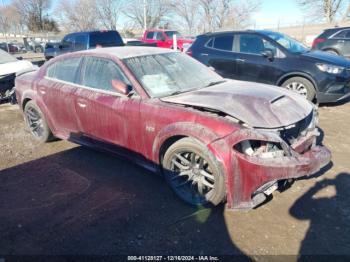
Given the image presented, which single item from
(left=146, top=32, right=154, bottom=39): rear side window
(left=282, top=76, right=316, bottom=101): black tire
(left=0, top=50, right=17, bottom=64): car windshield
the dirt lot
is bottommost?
the dirt lot

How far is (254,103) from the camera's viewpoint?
10.7ft

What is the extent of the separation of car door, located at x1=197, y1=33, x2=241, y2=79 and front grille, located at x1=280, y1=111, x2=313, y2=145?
406cm

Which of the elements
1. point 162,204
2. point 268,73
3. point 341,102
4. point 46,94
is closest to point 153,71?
point 162,204

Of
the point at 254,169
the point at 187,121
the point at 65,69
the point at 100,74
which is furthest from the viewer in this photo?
the point at 65,69

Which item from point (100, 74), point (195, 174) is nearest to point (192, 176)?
point (195, 174)

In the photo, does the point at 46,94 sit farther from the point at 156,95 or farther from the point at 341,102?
the point at 341,102

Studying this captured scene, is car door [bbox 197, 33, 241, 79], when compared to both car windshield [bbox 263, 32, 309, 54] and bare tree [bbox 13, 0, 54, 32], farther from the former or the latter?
bare tree [bbox 13, 0, 54, 32]

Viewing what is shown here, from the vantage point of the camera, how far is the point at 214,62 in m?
7.64

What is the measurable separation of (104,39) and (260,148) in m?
11.2

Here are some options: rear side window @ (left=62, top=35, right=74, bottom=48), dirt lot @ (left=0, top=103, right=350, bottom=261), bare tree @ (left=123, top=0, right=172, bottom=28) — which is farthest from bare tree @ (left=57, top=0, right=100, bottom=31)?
dirt lot @ (left=0, top=103, right=350, bottom=261)

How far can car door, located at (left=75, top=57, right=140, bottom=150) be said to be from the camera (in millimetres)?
3670

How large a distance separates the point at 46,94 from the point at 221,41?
460 cm

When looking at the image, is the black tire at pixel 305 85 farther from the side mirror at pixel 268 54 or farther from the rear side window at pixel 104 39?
the rear side window at pixel 104 39

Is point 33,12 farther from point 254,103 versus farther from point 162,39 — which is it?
point 254,103
